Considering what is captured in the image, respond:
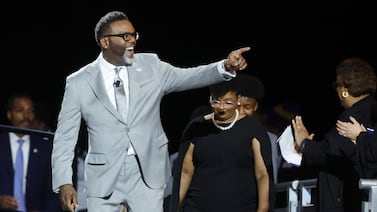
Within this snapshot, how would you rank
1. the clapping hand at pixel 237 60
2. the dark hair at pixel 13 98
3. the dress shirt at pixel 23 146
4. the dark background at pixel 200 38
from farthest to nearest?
the dark background at pixel 200 38
the dark hair at pixel 13 98
the dress shirt at pixel 23 146
the clapping hand at pixel 237 60

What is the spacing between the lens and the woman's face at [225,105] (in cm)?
741

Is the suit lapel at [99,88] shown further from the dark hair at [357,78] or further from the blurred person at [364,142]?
the dark hair at [357,78]

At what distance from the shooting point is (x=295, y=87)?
1016 centimetres

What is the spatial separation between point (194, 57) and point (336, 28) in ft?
4.14

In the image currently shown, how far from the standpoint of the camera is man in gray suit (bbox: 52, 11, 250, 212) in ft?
21.9

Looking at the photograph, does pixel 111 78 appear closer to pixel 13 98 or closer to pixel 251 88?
pixel 251 88

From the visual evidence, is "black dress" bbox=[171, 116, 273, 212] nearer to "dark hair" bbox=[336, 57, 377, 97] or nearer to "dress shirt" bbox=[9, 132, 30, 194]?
"dark hair" bbox=[336, 57, 377, 97]

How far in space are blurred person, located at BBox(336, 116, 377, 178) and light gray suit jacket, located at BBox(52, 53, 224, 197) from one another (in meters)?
0.91

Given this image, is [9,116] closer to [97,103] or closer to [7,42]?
[7,42]

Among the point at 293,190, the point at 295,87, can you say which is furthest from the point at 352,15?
the point at 293,190

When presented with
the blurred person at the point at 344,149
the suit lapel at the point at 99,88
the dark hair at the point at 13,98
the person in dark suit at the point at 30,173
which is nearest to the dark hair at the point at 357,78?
the blurred person at the point at 344,149

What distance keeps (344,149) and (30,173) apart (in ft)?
8.48

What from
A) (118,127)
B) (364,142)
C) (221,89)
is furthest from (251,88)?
(118,127)

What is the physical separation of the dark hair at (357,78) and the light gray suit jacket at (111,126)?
1.05 meters
